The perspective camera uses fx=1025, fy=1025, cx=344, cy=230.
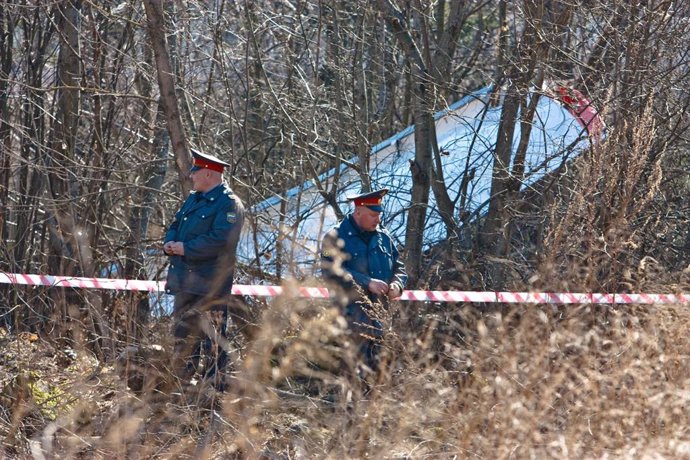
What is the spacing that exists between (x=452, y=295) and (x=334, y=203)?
6.38 feet

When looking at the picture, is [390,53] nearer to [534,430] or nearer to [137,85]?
[137,85]

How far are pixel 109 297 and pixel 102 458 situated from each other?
3.82 meters

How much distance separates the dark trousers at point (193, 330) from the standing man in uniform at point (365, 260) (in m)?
0.80

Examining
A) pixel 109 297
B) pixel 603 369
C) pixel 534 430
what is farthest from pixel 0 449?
pixel 109 297

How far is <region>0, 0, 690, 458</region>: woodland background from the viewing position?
490 cm

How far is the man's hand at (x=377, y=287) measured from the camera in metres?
6.32

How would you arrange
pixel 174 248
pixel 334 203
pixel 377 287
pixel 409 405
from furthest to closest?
pixel 334 203
pixel 174 248
pixel 377 287
pixel 409 405

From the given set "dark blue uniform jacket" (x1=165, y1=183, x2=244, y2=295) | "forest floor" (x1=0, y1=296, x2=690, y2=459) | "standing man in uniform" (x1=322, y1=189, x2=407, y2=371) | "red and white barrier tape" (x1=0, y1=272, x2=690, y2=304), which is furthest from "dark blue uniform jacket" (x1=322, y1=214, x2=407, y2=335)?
"dark blue uniform jacket" (x1=165, y1=183, x2=244, y2=295)

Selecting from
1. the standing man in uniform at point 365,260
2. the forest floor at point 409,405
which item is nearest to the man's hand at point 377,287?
the standing man in uniform at point 365,260

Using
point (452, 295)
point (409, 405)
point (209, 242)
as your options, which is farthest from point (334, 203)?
point (409, 405)

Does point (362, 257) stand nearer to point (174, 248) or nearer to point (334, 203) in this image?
point (174, 248)

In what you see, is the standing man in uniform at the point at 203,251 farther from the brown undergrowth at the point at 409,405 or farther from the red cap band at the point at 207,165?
the brown undergrowth at the point at 409,405

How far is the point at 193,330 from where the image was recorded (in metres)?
6.60

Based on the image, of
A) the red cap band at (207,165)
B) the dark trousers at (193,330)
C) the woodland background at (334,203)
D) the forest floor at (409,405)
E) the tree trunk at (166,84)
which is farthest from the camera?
the tree trunk at (166,84)
